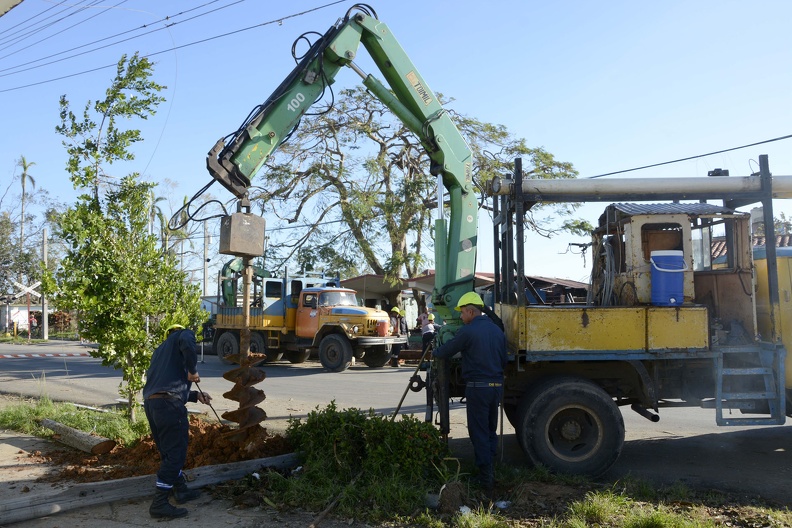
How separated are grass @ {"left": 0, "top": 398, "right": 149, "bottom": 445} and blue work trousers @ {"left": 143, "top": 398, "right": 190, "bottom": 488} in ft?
7.48

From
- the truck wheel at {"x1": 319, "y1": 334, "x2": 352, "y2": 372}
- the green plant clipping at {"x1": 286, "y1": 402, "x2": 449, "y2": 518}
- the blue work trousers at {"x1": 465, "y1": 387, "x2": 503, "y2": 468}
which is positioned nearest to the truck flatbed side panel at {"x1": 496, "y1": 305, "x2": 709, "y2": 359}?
the blue work trousers at {"x1": 465, "y1": 387, "x2": 503, "y2": 468}

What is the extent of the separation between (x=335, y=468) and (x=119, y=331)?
3683 millimetres

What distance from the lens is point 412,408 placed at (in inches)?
467

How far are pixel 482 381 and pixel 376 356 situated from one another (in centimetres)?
1389

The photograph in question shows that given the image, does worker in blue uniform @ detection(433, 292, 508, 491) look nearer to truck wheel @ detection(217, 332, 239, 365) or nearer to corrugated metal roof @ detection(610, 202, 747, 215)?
corrugated metal roof @ detection(610, 202, 747, 215)

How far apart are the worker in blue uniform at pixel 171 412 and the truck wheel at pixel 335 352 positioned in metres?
12.8

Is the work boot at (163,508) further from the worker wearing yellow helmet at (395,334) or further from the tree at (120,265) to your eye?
the worker wearing yellow helmet at (395,334)

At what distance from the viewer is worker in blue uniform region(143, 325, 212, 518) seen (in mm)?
5566

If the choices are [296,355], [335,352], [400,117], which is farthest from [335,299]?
[400,117]

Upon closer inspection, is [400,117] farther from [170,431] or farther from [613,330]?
[170,431]

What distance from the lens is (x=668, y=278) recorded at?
7.00m

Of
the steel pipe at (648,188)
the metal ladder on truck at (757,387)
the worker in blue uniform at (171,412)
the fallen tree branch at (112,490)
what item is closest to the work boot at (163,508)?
the worker in blue uniform at (171,412)

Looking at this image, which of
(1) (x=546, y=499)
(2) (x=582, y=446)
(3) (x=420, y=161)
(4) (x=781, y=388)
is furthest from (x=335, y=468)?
(3) (x=420, y=161)

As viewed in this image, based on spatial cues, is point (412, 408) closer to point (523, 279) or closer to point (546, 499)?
point (523, 279)
